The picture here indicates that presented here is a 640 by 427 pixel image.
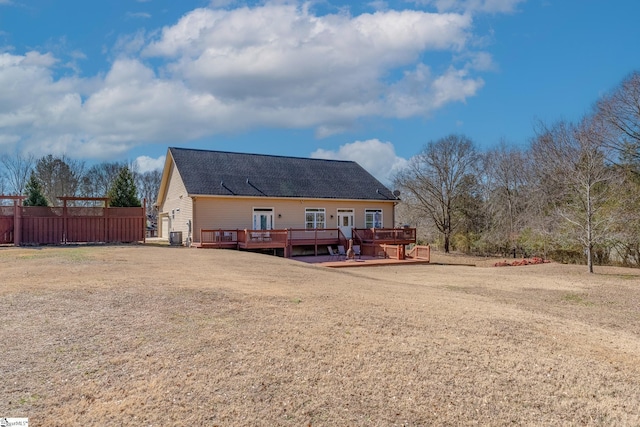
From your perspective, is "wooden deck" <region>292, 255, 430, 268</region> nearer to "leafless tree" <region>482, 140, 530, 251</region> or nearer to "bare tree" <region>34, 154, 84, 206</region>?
"leafless tree" <region>482, 140, 530, 251</region>

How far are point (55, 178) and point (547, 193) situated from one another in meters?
46.8

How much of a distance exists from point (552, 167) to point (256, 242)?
18.0m

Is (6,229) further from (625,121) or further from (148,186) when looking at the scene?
(148,186)

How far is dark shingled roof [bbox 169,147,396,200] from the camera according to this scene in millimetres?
25219

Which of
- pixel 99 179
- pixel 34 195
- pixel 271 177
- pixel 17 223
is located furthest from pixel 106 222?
pixel 99 179

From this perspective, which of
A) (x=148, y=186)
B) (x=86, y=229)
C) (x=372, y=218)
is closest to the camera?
(x=86, y=229)

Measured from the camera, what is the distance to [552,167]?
84.5ft

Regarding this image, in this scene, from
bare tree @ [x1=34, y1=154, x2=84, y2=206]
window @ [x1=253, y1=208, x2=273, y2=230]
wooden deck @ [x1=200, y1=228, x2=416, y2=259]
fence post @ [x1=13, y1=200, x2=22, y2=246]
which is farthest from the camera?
bare tree @ [x1=34, y1=154, x2=84, y2=206]

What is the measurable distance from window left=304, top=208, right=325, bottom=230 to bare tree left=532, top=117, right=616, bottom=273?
13.3m

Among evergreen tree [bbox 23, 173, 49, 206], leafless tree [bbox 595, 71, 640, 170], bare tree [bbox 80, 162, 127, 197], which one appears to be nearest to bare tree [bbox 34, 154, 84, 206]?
bare tree [bbox 80, 162, 127, 197]

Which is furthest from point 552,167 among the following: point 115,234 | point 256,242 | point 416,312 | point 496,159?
point 115,234

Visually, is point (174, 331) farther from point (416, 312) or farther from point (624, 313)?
point (624, 313)

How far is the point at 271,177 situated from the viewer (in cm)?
2783

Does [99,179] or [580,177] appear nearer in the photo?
[580,177]
